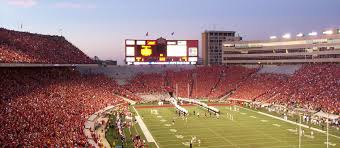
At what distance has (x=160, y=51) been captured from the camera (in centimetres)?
6694

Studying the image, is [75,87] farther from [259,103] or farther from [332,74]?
[332,74]

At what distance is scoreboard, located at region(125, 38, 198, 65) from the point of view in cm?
6625

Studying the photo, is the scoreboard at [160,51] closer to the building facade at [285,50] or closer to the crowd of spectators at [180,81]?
the crowd of spectators at [180,81]

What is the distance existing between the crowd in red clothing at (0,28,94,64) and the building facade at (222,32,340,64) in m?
36.5

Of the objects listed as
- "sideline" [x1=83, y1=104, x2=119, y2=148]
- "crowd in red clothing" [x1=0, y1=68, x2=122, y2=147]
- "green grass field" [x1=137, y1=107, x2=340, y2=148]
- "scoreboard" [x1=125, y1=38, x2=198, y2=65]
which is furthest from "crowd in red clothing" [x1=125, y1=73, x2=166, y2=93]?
"sideline" [x1=83, y1=104, x2=119, y2=148]

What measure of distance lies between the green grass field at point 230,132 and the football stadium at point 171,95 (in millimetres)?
90

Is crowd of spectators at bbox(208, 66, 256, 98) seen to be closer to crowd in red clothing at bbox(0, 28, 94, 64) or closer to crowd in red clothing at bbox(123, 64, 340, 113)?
crowd in red clothing at bbox(123, 64, 340, 113)

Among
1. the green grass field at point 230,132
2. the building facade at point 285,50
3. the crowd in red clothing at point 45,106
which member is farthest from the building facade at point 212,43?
the green grass field at point 230,132

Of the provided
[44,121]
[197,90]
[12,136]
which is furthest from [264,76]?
[12,136]

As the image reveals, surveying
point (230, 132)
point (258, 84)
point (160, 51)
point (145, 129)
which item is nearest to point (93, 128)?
point (145, 129)

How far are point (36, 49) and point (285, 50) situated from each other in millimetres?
48150

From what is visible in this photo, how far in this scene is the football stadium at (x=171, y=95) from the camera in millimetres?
32250

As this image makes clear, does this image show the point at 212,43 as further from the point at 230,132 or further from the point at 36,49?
the point at 230,132

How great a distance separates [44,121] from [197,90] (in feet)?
140
